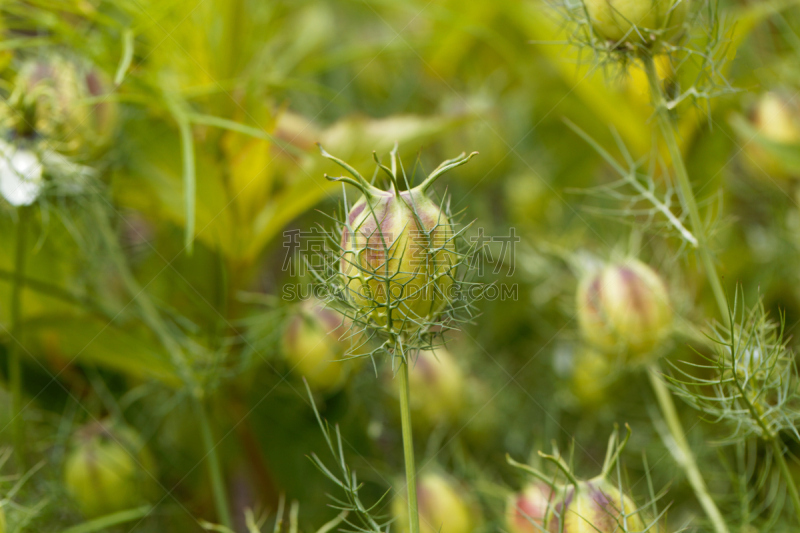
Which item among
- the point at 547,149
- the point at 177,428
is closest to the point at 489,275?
the point at 547,149

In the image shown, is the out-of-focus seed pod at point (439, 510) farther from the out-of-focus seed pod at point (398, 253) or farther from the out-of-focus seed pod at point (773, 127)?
the out-of-focus seed pod at point (773, 127)

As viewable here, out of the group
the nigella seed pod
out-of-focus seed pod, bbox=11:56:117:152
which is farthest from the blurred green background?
the nigella seed pod

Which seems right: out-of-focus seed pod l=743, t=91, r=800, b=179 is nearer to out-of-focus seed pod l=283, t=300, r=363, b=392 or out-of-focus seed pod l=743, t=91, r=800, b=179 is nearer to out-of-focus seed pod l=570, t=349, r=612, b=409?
out-of-focus seed pod l=570, t=349, r=612, b=409

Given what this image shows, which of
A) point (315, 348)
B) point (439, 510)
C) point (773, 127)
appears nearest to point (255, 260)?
point (315, 348)

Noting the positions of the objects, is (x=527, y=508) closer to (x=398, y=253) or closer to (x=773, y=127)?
(x=398, y=253)

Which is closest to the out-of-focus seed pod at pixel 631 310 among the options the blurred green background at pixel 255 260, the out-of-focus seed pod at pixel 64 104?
the blurred green background at pixel 255 260

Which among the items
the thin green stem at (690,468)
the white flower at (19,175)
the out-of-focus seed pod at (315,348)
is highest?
the white flower at (19,175)

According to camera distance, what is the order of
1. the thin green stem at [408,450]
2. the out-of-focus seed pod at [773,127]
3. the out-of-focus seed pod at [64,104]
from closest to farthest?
the thin green stem at [408,450]
the out-of-focus seed pod at [64,104]
the out-of-focus seed pod at [773,127]
